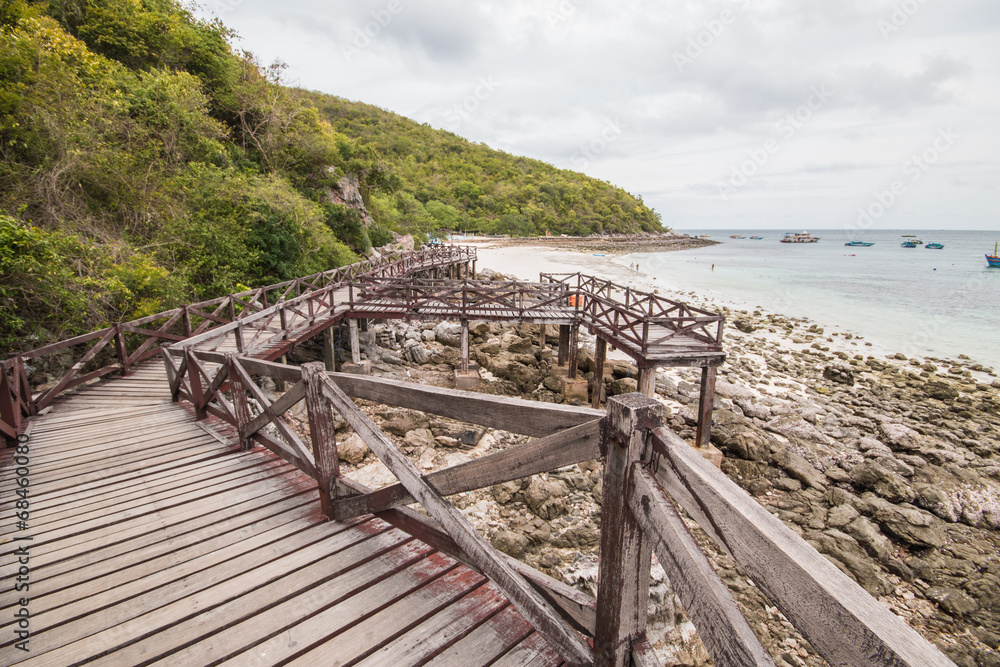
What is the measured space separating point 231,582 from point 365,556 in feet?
2.50

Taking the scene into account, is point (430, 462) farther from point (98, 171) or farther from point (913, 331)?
point (913, 331)

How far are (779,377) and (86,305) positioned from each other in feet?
68.3

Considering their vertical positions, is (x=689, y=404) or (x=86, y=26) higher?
(x=86, y=26)

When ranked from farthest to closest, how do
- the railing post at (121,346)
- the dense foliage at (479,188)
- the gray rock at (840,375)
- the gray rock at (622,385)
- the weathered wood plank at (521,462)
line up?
1. the dense foliage at (479,188)
2. the gray rock at (840,375)
3. the gray rock at (622,385)
4. the railing post at (121,346)
5. the weathered wood plank at (521,462)

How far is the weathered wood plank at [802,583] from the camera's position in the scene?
90 cm

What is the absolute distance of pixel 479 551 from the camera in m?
2.16

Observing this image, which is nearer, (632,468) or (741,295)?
(632,468)

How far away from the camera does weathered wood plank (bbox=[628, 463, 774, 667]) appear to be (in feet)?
4.07

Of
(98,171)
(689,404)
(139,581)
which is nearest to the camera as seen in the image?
(139,581)

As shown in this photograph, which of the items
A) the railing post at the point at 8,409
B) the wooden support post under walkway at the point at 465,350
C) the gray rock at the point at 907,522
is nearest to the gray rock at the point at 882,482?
the gray rock at the point at 907,522

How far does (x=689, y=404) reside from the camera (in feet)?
43.3

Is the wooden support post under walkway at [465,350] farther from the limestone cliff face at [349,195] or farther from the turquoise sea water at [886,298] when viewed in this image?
the turquoise sea water at [886,298]

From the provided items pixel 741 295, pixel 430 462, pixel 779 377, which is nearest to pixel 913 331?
pixel 741 295

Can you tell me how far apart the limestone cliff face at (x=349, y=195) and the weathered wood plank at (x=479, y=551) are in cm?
2270
